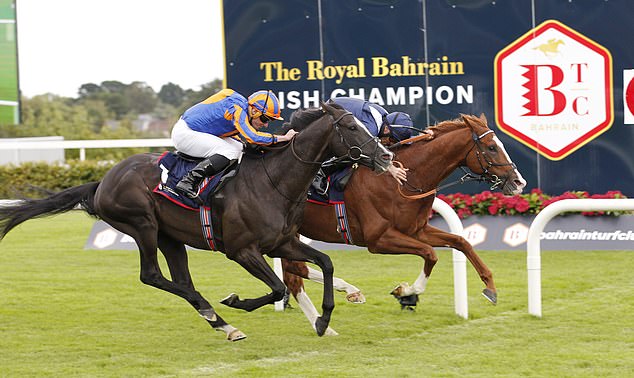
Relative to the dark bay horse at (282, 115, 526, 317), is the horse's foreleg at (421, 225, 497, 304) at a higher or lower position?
lower

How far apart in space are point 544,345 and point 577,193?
472cm

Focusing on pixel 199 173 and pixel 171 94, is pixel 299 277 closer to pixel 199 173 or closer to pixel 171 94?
pixel 199 173

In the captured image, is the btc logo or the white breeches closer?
the white breeches

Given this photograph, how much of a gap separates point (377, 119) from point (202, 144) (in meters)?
1.45

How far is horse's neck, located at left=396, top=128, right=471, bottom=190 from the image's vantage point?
25.5ft

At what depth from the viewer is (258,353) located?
6797mm

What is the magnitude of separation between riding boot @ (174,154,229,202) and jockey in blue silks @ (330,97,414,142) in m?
1.19

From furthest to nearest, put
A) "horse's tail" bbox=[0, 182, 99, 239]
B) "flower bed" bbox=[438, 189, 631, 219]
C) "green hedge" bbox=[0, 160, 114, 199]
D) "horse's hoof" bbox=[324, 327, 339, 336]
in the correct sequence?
"green hedge" bbox=[0, 160, 114, 199] → "flower bed" bbox=[438, 189, 631, 219] → "horse's tail" bbox=[0, 182, 99, 239] → "horse's hoof" bbox=[324, 327, 339, 336]

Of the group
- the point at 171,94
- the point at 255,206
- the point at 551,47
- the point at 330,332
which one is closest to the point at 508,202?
the point at 551,47

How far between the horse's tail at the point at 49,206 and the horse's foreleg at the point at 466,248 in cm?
228

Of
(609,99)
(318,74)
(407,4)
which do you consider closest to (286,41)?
(318,74)

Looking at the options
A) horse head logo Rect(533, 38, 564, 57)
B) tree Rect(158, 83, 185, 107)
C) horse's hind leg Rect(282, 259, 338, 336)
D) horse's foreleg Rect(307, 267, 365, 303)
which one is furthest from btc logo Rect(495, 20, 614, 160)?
tree Rect(158, 83, 185, 107)

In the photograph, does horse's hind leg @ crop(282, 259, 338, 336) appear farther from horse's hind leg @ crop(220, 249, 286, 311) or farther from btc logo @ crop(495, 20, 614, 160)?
btc logo @ crop(495, 20, 614, 160)

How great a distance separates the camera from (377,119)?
803cm
